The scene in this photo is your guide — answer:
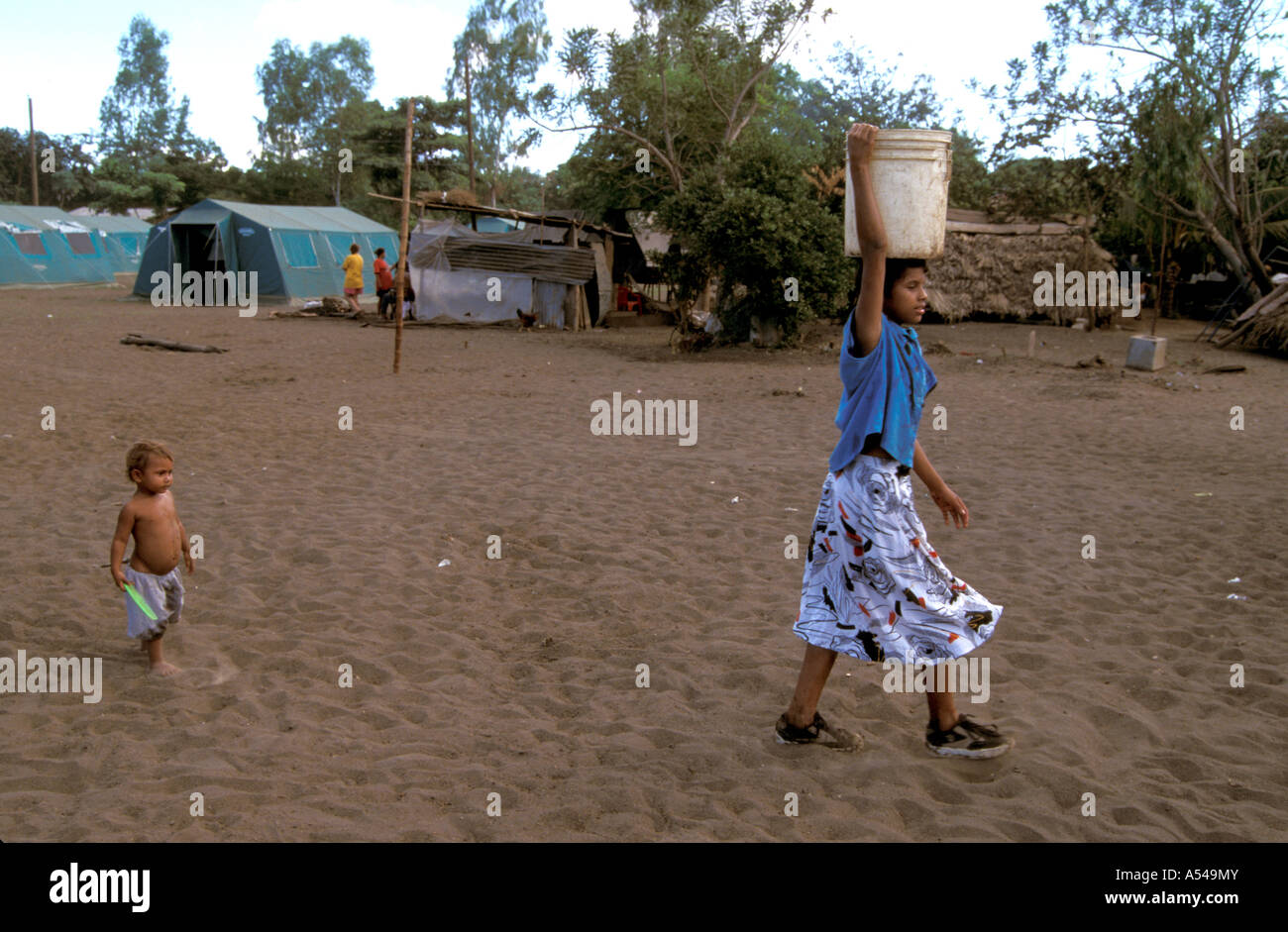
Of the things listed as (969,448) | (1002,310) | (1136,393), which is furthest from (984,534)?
(1002,310)

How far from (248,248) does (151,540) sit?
24583 mm

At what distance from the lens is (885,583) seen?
3072mm

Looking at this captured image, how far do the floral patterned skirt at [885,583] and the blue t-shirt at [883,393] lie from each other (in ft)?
0.20

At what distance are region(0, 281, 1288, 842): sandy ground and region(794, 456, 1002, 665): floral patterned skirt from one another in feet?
1.51

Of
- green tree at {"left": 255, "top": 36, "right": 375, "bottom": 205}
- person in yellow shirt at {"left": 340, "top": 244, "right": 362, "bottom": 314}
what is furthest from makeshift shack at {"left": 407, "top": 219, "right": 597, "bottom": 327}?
green tree at {"left": 255, "top": 36, "right": 375, "bottom": 205}

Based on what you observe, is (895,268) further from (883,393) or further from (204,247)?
(204,247)

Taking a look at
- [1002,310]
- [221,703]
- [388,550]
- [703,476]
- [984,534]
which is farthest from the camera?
[1002,310]

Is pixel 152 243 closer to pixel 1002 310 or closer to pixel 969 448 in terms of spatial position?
pixel 1002 310

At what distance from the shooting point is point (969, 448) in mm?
8609

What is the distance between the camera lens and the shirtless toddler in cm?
397

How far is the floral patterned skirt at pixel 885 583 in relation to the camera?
307 cm

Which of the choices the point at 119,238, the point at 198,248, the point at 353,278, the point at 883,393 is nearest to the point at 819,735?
the point at 883,393

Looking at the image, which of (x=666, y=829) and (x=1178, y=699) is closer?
(x=666, y=829)
